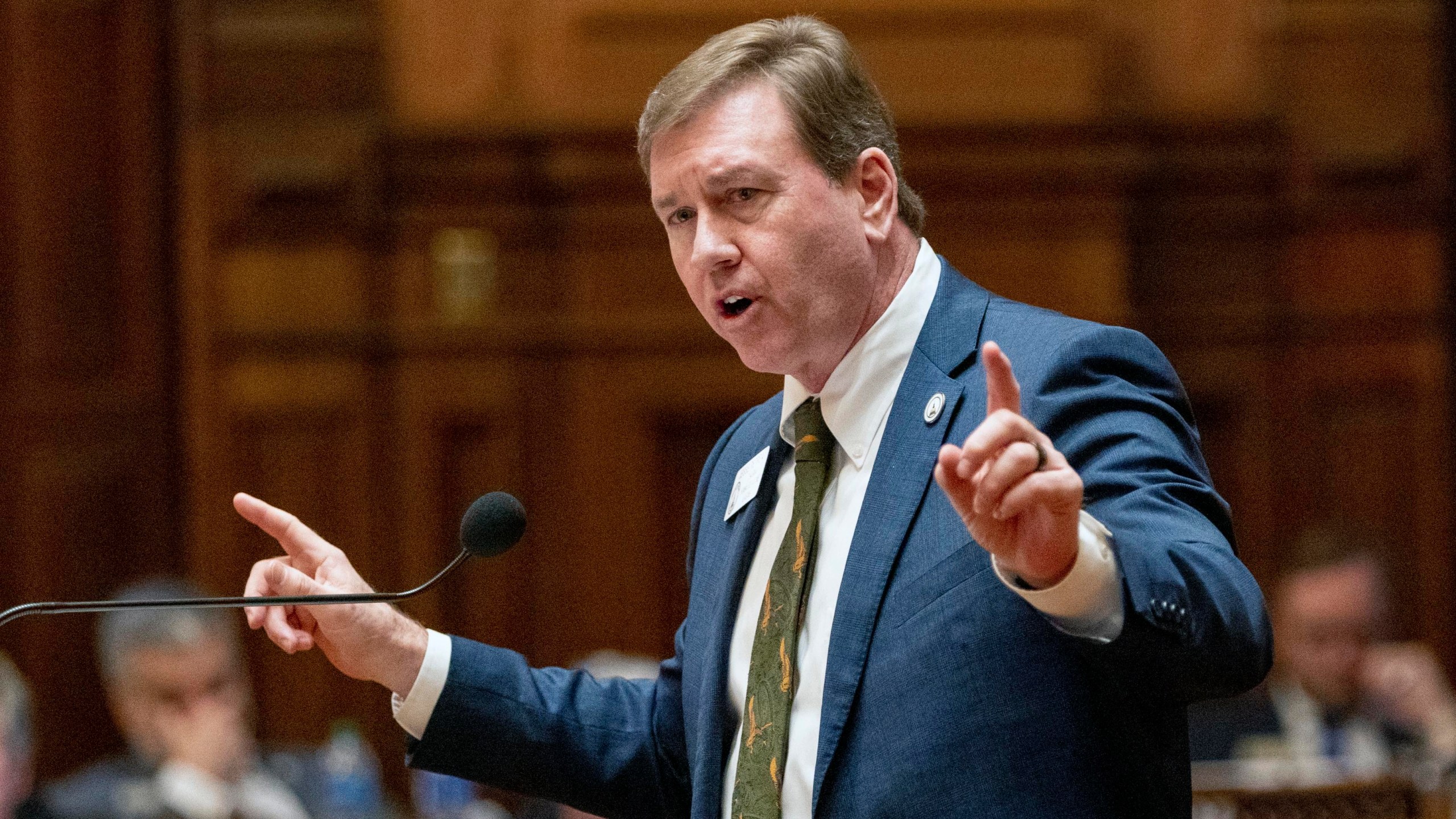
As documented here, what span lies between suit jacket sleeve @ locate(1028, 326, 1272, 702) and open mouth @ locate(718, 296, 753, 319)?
0.33 m

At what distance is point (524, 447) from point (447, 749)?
257cm

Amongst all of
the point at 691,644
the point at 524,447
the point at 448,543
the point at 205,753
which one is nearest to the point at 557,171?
the point at 524,447

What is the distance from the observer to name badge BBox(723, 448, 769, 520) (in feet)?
5.59

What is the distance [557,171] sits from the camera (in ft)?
13.8

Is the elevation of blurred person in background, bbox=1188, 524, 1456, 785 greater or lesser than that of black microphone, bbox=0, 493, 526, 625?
lesser

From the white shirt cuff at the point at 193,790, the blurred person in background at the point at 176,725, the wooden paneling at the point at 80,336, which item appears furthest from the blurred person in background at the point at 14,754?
the wooden paneling at the point at 80,336

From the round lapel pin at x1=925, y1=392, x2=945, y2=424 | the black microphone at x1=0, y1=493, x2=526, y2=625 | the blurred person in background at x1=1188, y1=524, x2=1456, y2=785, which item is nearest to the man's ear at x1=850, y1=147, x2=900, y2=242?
the round lapel pin at x1=925, y1=392, x2=945, y2=424

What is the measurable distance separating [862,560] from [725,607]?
9.5 inches

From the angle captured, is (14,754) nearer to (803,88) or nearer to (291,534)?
(291,534)

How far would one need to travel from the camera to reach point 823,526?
5.13 feet

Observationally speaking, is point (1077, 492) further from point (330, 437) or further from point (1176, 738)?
point (330, 437)

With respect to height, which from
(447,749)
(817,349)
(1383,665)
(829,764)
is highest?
(817,349)

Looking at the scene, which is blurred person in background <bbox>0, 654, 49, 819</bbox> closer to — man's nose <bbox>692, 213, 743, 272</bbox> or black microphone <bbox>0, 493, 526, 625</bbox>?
black microphone <bbox>0, 493, 526, 625</bbox>

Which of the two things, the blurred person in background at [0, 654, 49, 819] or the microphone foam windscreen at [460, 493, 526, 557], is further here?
the blurred person in background at [0, 654, 49, 819]
